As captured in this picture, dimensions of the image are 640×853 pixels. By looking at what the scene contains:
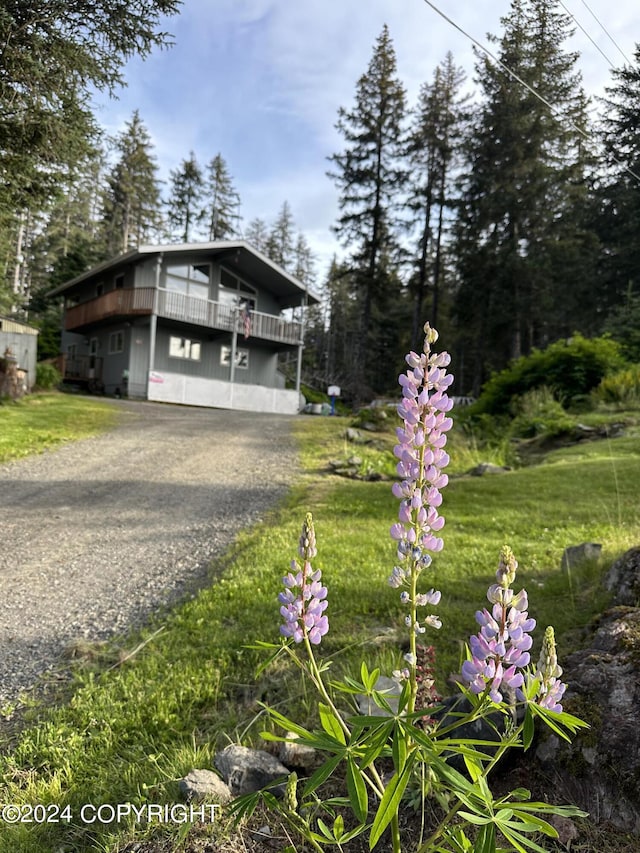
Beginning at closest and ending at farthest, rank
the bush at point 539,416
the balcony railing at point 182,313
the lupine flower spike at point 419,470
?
the lupine flower spike at point 419,470, the bush at point 539,416, the balcony railing at point 182,313

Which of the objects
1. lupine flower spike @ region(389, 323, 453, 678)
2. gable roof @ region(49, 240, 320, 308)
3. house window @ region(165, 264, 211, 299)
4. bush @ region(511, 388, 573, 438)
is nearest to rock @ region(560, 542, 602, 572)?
lupine flower spike @ region(389, 323, 453, 678)

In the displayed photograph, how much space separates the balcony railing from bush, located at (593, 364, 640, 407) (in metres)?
15.2

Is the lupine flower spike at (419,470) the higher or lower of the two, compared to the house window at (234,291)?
lower

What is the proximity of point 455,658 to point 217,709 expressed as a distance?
1214 mm

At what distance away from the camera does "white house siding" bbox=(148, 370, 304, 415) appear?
21844mm

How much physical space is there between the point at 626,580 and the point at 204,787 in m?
2.21

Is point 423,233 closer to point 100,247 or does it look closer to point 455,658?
point 100,247

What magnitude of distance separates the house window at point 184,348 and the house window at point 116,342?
227 cm

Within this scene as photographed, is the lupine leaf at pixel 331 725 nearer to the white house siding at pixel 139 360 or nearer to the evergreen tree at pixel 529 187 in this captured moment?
the white house siding at pixel 139 360

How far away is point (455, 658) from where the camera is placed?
267 centimetres

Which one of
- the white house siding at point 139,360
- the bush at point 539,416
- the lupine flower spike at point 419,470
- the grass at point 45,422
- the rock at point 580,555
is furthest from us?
the white house siding at point 139,360

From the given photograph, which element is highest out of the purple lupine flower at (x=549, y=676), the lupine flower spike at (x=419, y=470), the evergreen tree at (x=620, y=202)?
the evergreen tree at (x=620, y=202)

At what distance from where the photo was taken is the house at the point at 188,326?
22.2 meters

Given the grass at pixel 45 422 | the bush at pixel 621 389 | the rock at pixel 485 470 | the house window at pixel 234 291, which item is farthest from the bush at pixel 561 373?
the house window at pixel 234 291
